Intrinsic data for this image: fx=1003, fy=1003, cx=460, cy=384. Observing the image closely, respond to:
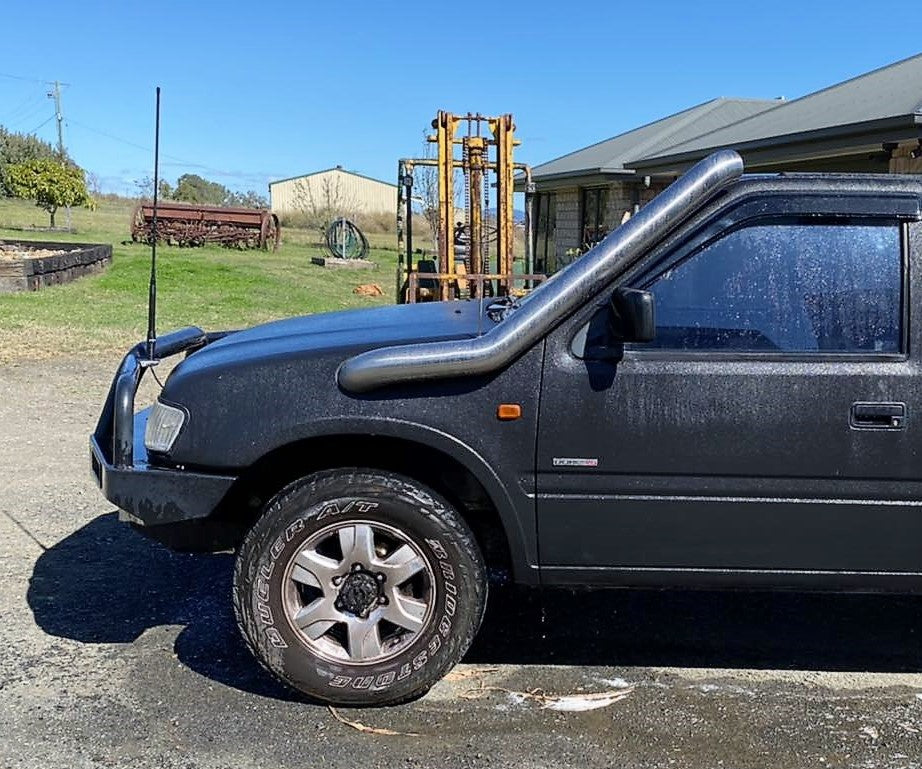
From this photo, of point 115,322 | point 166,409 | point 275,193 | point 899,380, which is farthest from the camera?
point 275,193

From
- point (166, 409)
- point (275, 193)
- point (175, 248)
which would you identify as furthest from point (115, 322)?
point (275, 193)

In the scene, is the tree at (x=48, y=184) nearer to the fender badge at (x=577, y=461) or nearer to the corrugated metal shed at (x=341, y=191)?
the corrugated metal shed at (x=341, y=191)

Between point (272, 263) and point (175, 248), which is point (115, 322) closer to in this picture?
point (272, 263)

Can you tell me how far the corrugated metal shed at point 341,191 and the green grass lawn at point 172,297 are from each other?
39.9m

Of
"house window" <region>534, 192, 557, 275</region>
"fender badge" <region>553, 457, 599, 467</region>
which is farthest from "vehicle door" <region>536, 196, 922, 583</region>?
"house window" <region>534, 192, 557, 275</region>

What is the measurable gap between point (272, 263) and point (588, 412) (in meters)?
27.9

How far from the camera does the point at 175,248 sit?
1363 inches

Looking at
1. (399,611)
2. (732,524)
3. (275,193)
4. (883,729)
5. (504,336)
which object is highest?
(275,193)

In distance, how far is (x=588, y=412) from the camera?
3350mm

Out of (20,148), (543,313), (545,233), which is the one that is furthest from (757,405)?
(20,148)

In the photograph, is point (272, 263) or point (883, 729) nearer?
point (883, 729)

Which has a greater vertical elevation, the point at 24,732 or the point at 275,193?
the point at 275,193

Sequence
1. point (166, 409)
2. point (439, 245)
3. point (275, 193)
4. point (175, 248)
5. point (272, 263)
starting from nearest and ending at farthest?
1. point (166, 409)
2. point (439, 245)
3. point (272, 263)
4. point (175, 248)
5. point (275, 193)

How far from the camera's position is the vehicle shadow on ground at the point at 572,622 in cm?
400
